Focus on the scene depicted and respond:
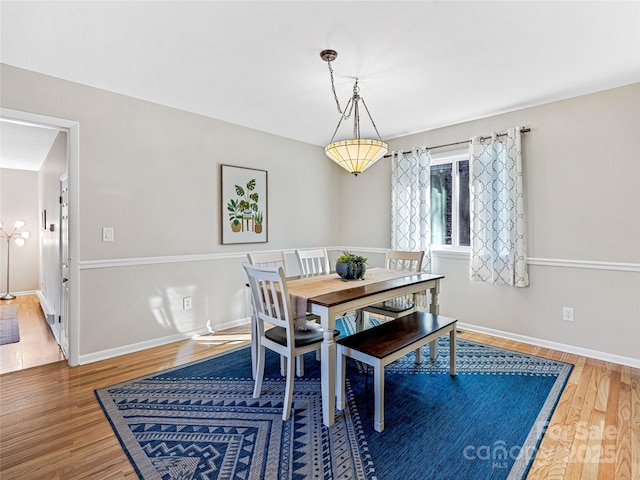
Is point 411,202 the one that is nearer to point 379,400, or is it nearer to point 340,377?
point 340,377

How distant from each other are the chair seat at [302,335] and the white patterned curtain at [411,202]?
2231mm

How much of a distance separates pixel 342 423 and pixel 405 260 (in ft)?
6.14

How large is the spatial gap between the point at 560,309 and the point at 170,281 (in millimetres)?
4006

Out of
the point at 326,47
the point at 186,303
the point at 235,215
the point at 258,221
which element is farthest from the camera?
the point at 258,221

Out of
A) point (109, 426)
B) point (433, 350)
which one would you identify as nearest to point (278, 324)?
point (109, 426)

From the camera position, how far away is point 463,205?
4.01 m

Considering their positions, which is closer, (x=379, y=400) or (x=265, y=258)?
(x=379, y=400)

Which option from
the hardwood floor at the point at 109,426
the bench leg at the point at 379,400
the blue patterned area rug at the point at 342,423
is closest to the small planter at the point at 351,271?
the blue patterned area rug at the point at 342,423

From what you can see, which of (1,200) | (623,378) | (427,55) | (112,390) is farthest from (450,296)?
(1,200)

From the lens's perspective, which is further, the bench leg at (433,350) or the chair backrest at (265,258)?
the bench leg at (433,350)

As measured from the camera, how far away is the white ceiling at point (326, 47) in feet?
6.33

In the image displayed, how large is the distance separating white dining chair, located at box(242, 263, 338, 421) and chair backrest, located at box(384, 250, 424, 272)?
139 cm

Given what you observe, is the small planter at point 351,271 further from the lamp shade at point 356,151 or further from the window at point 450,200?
the window at point 450,200

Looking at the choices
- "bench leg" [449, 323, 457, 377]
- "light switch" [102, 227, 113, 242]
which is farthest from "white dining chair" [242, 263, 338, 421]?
"light switch" [102, 227, 113, 242]
